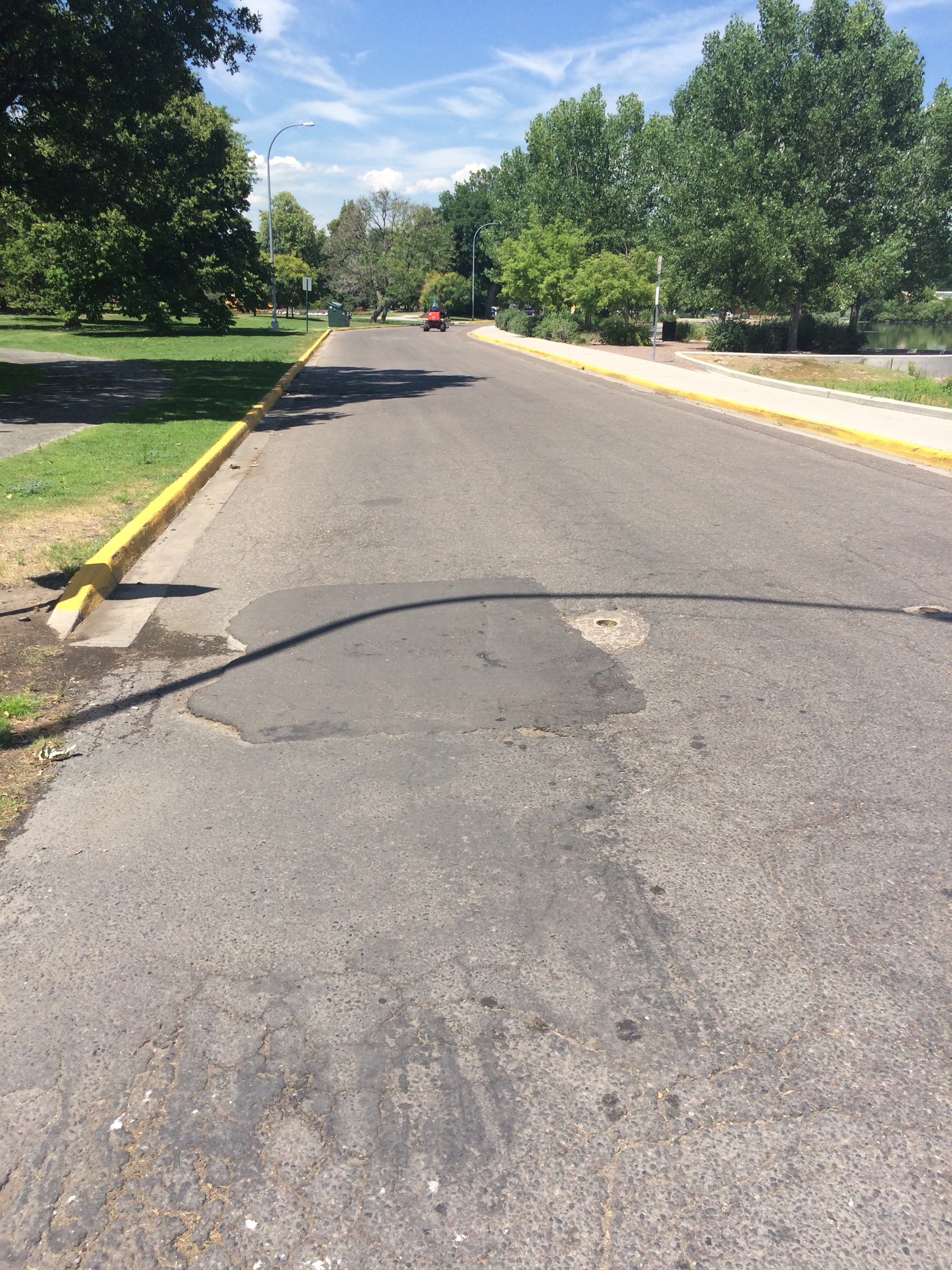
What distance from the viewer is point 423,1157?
7.17 ft

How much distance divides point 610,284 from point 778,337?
7.36m

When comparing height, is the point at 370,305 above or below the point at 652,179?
below

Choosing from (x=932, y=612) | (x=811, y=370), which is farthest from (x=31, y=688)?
(x=811, y=370)

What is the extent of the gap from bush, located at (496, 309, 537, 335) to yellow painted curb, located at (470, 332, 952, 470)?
22660mm

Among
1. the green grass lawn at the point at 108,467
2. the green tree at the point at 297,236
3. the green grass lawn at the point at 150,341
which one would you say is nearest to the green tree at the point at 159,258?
the green grass lawn at the point at 150,341

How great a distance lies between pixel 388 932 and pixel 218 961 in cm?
53

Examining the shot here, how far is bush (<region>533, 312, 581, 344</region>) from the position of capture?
4125 cm

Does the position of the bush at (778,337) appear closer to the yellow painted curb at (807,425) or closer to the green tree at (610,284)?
the green tree at (610,284)

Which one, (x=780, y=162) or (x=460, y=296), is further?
(x=460, y=296)

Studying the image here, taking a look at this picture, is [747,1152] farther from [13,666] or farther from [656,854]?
[13,666]

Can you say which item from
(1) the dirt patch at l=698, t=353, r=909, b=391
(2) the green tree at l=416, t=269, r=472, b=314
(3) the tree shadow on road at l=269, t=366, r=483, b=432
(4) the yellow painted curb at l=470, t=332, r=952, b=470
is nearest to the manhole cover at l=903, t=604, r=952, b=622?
(4) the yellow painted curb at l=470, t=332, r=952, b=470

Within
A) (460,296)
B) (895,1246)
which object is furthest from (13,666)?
(460,296)

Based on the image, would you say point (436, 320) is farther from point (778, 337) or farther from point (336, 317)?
point (778, 337)

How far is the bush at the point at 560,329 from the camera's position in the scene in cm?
4125
